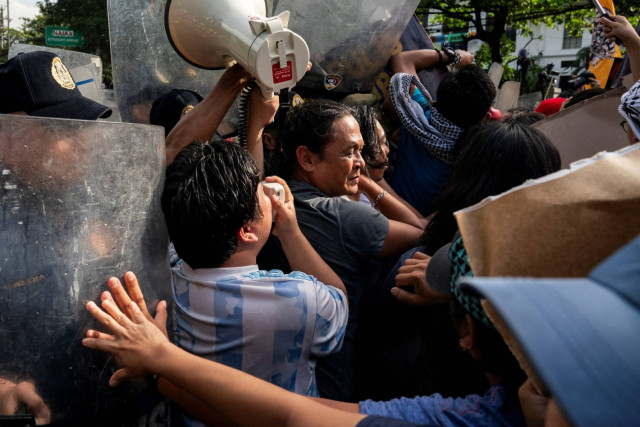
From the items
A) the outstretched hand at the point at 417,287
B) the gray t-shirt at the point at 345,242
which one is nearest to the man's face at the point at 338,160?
the gray t-shirt at the point at 345,242

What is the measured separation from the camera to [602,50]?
3428 millimetres

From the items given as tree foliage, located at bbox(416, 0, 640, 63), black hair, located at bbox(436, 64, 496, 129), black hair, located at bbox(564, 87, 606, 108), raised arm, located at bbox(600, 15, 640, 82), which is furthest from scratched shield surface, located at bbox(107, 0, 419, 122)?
tree foliage, located at bbox(416, 0, 640, 63)

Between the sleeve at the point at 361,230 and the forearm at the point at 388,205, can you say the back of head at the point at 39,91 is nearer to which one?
the sleeve at the point at 361,230

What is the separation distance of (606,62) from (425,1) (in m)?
16.1

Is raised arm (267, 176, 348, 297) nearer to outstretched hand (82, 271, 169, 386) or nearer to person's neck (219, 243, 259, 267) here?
person's neck (219, 243, 259, 267)

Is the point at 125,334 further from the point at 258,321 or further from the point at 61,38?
the point at 61,38

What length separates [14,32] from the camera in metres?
38.5

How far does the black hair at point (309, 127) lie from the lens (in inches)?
87.1

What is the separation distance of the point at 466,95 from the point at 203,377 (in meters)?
2.14

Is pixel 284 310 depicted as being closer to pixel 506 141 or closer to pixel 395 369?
pixel 395 369

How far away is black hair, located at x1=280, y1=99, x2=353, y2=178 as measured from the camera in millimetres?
2213

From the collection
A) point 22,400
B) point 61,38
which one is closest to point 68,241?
point 22,400

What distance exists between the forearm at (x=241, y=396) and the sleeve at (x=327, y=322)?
37cm

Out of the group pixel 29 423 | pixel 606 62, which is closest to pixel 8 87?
pixel 29 423
